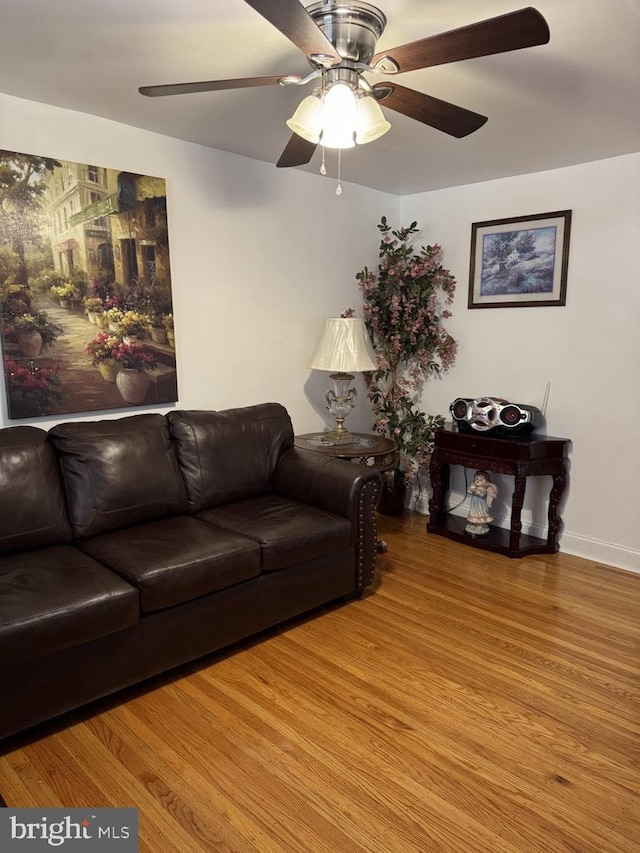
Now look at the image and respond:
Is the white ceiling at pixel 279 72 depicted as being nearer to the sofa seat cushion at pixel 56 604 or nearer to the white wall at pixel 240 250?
the white wall at pixel 240 250

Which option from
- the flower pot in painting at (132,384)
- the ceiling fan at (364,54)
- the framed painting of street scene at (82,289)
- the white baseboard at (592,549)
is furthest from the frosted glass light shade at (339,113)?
the white baseboard at (592,549)

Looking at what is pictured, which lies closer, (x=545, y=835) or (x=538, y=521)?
(x=545, y=835)

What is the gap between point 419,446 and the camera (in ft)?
13.6

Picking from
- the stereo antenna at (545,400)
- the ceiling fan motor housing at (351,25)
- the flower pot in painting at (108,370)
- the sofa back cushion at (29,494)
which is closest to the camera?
the ceiling fan motor housing at (351,25)

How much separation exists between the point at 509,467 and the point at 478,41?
2.42 m

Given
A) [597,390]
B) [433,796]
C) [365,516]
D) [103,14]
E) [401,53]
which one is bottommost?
[433,796]

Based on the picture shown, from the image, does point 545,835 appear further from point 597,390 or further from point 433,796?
point 597,390

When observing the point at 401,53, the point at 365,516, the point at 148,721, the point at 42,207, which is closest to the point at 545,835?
the point at 148,721

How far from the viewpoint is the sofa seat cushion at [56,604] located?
178 centimetres

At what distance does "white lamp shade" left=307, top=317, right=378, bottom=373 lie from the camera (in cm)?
338

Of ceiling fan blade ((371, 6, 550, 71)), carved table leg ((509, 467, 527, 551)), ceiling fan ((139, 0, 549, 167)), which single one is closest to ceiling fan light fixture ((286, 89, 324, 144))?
ceiling fan ((139, 0, 549, 167))

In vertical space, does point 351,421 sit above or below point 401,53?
below

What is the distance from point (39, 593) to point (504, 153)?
10.3 feet

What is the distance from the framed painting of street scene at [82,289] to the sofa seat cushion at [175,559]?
0.78m
